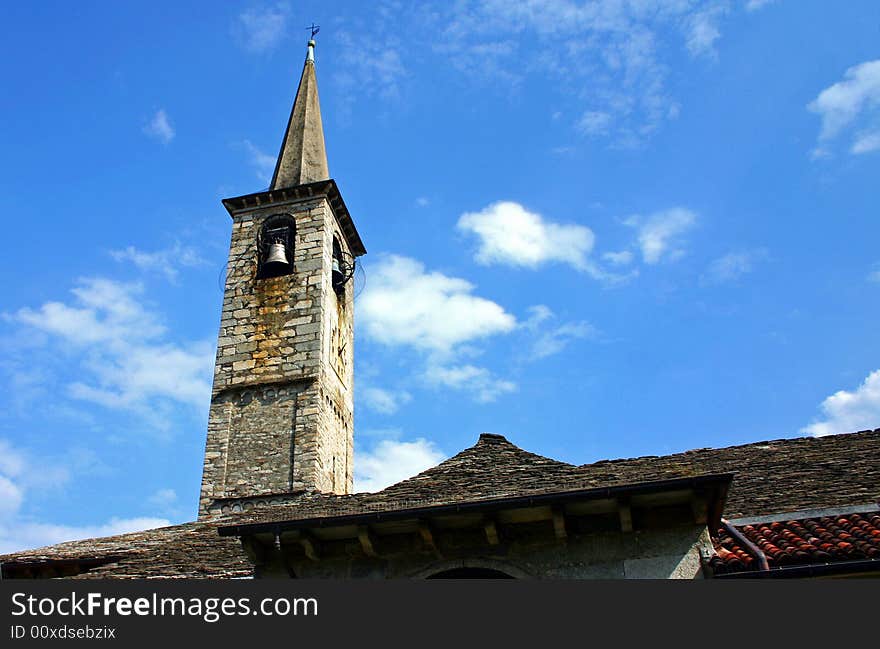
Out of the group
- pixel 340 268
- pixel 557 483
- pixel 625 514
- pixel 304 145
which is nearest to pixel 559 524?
pixel 625 514

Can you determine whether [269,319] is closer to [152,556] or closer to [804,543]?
[152,556]

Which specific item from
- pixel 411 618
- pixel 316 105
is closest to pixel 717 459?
pixel 411 618

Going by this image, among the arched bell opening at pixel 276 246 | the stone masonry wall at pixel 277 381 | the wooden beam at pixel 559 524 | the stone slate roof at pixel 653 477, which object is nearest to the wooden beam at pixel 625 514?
the stone slate roof at pixel 653 477

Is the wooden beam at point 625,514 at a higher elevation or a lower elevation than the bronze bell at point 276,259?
lower

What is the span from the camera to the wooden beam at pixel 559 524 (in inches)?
294

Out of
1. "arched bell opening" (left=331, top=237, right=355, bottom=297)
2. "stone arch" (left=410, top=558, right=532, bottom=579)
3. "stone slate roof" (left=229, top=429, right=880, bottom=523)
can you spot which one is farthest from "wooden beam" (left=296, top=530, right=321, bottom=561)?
"arched bell opening" (left=331, top=237, right=355, bottom=297)

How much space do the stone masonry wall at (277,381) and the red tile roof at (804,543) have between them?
11.6 meters

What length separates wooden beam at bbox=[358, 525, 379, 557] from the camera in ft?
25.4

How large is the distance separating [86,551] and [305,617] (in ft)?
Result: 28.3

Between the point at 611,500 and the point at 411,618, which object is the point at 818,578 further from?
the point at 411,618

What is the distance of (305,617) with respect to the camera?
5.99 m

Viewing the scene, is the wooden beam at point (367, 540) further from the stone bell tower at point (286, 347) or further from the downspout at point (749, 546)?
the stone bell tower at point (286, 347)

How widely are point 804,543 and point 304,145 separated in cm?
2053

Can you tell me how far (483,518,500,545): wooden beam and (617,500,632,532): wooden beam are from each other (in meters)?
1.15
